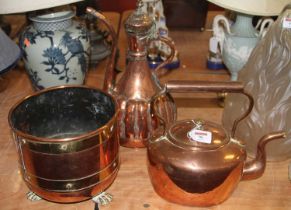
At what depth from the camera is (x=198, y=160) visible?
579 mm

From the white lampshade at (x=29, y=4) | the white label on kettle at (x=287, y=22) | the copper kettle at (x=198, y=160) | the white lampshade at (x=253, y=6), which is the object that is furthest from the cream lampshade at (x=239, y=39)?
the white lampshade at (x=29, y=4)

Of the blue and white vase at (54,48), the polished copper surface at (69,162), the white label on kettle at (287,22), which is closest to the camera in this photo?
the polished copper surface at (69,162)

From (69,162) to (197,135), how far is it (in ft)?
0.66

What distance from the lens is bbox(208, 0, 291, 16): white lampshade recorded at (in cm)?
78

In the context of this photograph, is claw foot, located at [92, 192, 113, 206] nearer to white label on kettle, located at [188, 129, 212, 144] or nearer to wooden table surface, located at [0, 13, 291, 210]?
wooden table surface, located at [0, 13, 291, 210]

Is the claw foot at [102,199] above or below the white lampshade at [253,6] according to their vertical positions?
below

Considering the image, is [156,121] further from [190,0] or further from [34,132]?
[190,0]

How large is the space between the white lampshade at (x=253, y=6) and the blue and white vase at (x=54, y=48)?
0.32m

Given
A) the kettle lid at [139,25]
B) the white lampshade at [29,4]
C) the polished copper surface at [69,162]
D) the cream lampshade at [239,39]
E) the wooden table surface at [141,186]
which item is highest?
the white lampshade at [29,4]

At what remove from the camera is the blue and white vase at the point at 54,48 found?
854 mm

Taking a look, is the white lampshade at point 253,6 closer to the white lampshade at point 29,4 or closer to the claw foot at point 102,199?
the white lampshade at point 29,4

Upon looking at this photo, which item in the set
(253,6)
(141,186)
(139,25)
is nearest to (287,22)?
(253,6)

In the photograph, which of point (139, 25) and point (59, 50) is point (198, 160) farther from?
point (59, 50)

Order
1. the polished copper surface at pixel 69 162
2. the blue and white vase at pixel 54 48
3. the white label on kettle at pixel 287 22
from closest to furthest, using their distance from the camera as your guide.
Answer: the polished copper surface at pixel 69 162, the white label on kettle at pixel 287 22, the blue and white vase at pixel 54 48
